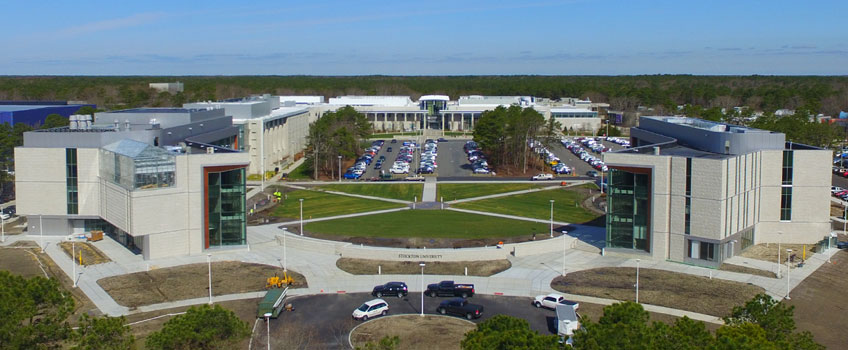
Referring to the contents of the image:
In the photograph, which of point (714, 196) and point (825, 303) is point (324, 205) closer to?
point (714, 196)

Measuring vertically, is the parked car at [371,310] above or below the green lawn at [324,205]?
below

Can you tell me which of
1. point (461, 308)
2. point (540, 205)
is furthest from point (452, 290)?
point (540, 205)

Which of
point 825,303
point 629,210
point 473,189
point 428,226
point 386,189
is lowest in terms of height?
point 825,303

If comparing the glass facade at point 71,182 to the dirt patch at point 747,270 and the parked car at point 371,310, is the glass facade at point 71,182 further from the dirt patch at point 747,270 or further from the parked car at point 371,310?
the dirt patch at point 747,270

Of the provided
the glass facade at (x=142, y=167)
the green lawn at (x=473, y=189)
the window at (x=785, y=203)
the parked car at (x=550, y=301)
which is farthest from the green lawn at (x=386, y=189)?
the parked car at (x=550, y=301)

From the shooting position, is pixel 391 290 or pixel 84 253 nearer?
pixel 391 290

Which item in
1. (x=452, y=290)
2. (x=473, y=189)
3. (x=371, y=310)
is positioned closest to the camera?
(x=371, y=310)

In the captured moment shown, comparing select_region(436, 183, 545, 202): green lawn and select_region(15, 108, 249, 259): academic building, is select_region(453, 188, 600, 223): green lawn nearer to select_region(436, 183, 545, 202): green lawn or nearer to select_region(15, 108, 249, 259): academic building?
select_region(436, 183, 545, 202): green lawn
